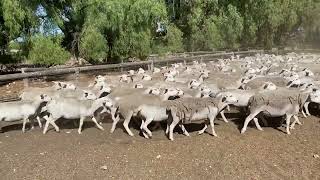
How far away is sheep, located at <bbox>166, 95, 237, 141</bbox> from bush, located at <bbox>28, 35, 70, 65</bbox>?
1099 cm

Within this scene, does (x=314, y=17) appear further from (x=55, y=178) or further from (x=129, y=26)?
(x=55, y=178)

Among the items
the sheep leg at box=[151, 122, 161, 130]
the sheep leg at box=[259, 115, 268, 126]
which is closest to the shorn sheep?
the sheep leg at box=[259, 115, 268, 126]

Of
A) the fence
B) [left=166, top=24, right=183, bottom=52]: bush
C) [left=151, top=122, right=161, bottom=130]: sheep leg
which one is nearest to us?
[left=151, top=122, right=161, bottom=130]: sheep leg

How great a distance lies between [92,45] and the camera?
21.6 metres

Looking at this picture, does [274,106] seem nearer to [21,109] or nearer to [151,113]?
[151,113]

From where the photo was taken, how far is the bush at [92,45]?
21344 mm

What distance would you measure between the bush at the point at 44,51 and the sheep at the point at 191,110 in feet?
36.0

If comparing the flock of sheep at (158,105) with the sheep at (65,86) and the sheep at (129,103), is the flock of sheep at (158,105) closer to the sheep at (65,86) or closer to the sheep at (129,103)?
the sheep at (129,103)

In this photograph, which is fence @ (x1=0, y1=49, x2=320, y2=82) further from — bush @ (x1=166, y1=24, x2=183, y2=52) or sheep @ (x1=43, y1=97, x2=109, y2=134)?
sheep @ (x1=43, y1=97, x2=109, y2=134)

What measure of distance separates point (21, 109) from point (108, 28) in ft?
41.1

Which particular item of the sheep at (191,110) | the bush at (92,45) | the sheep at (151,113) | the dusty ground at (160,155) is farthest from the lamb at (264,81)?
the bush at (92,45)

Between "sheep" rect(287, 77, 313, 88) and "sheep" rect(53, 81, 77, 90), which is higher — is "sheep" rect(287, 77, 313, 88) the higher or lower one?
the lower one

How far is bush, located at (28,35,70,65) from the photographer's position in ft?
63.1

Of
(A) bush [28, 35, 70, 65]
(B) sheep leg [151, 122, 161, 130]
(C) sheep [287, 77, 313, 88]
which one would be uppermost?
(A) bush [28, 35, 70, 65]
